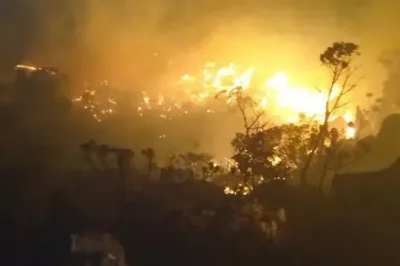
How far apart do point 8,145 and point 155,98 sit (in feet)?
44.5

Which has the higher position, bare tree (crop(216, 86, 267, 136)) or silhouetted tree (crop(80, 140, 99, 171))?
bare tree (crop(216, 86, 267, 136))

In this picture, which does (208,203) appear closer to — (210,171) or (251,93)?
(210,171)

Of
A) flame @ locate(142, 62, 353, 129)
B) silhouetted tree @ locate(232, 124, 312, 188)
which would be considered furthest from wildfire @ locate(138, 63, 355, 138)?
silhouetted tree @ locate(232, 124, 312, 188)

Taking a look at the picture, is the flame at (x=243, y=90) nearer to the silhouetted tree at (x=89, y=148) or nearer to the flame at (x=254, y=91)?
the flame at (x=254, y=91)

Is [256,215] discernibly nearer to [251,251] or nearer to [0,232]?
[251,251]

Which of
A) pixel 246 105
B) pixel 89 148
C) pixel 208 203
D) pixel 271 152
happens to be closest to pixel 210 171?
pixel 271 152

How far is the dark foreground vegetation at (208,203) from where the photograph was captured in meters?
26.4

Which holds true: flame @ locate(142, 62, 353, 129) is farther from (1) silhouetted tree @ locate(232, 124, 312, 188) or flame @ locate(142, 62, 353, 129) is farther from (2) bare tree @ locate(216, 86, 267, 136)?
(1) silhouetted tree @ locate(232, 124, 312, 188)

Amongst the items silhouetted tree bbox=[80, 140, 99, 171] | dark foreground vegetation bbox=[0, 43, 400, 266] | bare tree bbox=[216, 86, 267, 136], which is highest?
bare tree bbox=[216, 86, 267, 136]

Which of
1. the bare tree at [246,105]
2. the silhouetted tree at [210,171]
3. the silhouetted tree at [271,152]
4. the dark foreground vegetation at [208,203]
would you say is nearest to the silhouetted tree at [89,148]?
the dark foreground vegetation at [208,203]

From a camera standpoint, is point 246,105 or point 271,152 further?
point 246,105

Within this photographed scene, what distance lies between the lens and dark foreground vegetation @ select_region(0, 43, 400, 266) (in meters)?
26.4

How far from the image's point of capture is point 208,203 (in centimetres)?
2911

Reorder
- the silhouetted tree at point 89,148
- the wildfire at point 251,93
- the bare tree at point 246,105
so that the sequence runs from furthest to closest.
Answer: the wildfire at point 251,93, the silhouetted tree at point 89,148, the bare tree at point 246,105
